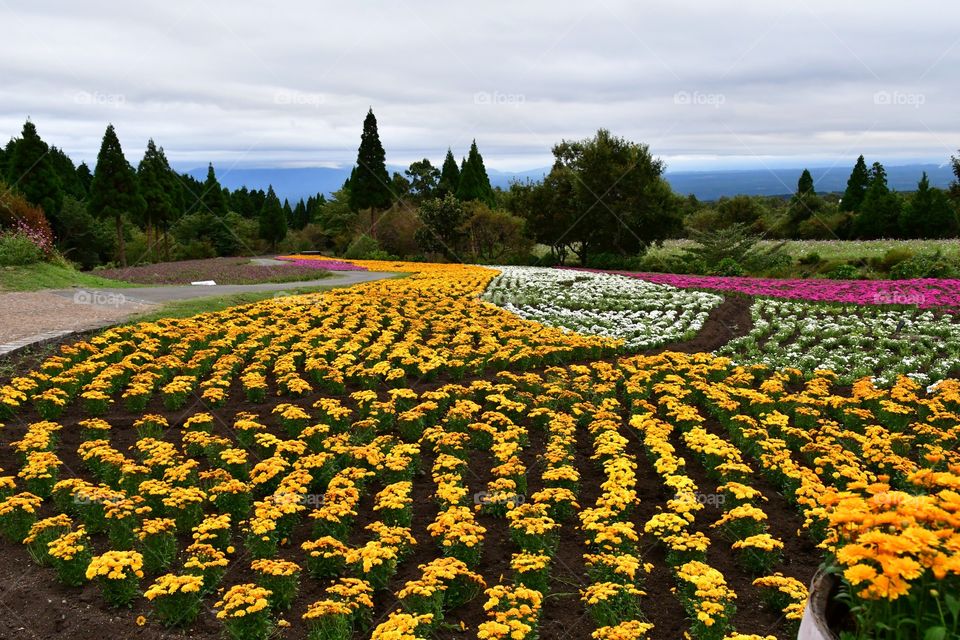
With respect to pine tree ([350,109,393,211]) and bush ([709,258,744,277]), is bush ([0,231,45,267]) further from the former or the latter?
pine tree ([350,109,393,211])

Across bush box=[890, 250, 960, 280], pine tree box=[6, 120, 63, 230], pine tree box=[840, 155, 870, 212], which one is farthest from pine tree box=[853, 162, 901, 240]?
pine tree box=[6, 120, 63, 230]

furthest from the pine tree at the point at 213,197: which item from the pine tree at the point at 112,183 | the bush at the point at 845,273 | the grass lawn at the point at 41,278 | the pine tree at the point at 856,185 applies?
the pine tree at the point at 856,185

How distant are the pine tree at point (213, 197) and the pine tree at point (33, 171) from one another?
21710 mm

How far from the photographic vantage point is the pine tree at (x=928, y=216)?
52.2 m

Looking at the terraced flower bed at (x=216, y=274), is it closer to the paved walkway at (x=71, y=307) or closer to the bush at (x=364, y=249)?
the paved walkway at (x=71, y=307)

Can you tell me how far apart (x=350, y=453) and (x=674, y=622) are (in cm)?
427

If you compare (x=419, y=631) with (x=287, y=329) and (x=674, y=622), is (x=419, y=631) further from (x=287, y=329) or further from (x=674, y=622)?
(x=287, y=329)

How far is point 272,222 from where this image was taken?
231 ft

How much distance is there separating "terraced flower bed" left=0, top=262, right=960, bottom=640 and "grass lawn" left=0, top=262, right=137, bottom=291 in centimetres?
982

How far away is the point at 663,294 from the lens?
22938 millimetres

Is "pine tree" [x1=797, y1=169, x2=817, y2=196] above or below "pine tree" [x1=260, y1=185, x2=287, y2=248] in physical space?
above

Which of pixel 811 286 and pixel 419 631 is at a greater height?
pixel 811 286

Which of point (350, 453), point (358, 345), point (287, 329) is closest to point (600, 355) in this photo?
point (358, 345)

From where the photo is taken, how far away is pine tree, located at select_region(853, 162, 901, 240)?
181 feet
